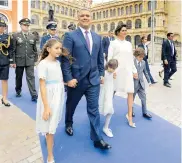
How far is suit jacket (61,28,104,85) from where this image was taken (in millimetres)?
2947

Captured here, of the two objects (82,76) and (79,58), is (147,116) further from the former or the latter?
(79,58)

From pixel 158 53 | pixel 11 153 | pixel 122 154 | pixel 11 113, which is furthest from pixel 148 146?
pixel 158 53

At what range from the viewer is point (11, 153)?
3.01 m

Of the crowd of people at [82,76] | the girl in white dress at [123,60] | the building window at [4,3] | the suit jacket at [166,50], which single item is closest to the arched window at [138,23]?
the building window at [4,3]

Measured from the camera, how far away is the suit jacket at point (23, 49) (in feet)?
16.9

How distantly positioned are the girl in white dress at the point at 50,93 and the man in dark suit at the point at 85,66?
0.90 ft

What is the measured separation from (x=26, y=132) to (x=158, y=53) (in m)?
27.0

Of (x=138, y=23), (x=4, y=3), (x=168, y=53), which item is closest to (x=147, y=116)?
(x=168, y=53)

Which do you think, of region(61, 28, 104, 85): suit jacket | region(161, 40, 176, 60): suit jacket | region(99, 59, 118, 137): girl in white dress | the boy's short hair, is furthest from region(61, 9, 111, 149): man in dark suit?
region(161, 40, 176, 60): suit jacket

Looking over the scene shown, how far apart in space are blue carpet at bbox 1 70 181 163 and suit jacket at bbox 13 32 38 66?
4.59ft

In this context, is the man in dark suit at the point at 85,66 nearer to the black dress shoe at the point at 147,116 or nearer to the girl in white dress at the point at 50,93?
the girl in white dress at the point at 50,93

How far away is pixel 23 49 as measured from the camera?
17.2ft

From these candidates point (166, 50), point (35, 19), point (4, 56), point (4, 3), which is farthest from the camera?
point (35, 19)

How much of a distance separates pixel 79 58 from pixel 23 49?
268 centimetres
